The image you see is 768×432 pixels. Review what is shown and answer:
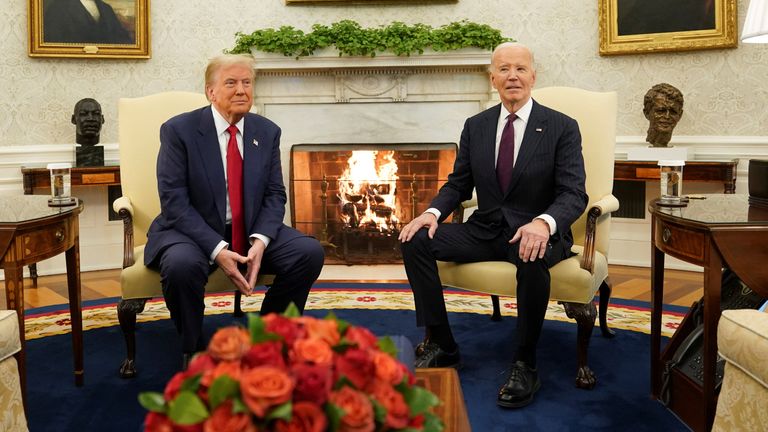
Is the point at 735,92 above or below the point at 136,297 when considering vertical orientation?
above

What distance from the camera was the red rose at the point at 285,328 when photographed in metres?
1.08

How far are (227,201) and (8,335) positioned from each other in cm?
114

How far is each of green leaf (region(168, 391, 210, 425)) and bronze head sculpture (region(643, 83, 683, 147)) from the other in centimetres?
465

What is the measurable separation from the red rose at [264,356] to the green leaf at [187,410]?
8 centimetres

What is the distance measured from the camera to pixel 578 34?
18.1ft

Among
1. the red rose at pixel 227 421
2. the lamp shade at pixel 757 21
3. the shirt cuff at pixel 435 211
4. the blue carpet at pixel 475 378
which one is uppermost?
the lamp shade at pixel 757 21

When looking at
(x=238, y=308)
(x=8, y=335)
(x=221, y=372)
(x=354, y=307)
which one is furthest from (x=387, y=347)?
(x=354, y=307)

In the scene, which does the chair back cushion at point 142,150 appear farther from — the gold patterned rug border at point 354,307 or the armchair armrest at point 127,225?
the gold patterned rug border at point 354,307

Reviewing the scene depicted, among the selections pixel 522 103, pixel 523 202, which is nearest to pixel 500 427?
pixel 523 202

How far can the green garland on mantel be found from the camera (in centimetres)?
528

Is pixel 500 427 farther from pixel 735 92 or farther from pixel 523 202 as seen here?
pixel 735 92

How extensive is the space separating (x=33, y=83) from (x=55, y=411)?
3433mm

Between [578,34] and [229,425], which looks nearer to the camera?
[229,425]

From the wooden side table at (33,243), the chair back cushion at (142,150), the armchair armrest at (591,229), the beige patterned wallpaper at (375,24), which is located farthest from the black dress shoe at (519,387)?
the beige patterned wallpaper at (375,24)
